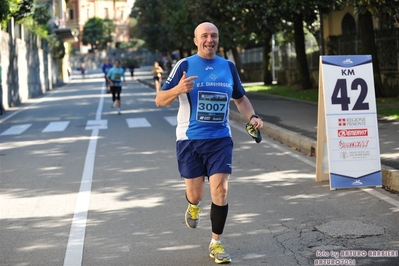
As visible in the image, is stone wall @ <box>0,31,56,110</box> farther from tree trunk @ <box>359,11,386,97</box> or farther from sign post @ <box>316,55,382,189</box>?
sign post @ <box>316,55,382,189</box>

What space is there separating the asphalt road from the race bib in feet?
3.74

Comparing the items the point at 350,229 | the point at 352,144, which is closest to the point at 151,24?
the point at 352,144

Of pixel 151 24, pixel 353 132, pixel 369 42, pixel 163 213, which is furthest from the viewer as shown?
pixel 151 24

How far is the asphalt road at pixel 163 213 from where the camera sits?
6742mm

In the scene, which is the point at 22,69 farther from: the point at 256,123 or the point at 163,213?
the point at 256,123

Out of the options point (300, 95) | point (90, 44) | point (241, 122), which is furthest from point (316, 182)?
point (90, 44)

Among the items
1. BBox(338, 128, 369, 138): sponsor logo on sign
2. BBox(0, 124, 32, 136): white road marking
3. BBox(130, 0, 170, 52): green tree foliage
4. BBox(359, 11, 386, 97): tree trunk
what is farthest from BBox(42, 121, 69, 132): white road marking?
BBox(130, 0, 170, 52): green tree foliage

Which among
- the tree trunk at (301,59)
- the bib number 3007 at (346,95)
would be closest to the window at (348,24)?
the tree trunk at (301,59)

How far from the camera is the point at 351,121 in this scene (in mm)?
10180

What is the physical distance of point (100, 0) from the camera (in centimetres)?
14838

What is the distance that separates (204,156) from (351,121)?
402 centimetres

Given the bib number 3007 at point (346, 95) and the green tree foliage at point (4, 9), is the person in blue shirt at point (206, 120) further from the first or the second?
the green tree foliage at point (4, 9)

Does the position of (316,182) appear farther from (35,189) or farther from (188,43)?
(188,43)

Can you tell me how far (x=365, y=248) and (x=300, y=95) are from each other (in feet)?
77.8
